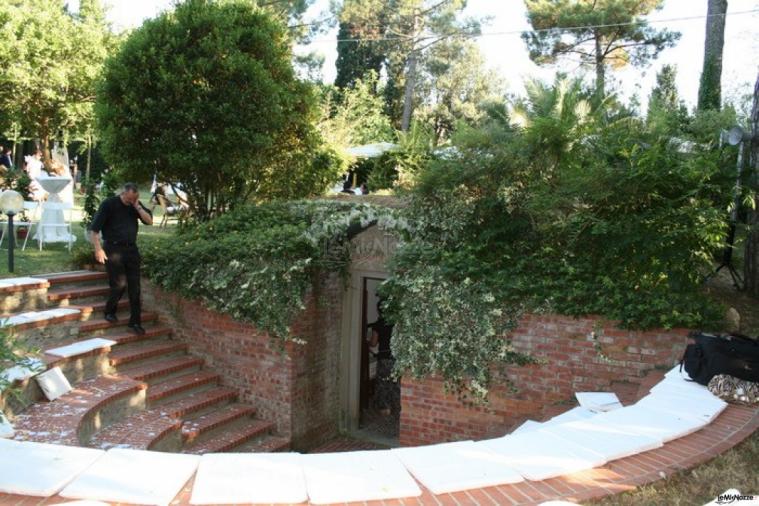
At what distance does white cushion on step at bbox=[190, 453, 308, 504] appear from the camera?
2.62 metres

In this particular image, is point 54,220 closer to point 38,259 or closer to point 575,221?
point 38,259

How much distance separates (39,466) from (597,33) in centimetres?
2182

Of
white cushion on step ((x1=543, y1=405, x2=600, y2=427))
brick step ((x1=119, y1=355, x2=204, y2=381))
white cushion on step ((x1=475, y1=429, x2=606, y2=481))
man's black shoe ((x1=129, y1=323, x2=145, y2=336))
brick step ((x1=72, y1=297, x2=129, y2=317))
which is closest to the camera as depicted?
white cushion on step ((x1=475, y1=429, x2=606, y2=481))

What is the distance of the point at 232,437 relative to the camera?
671 cm

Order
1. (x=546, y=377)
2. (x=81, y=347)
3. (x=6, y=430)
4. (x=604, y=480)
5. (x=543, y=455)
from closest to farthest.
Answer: (x=604, y=480) < (x=543, y=455) < (x=6, y=430) < (x=546, y=377) < (x=81, y=347)

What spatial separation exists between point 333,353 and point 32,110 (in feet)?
30.3

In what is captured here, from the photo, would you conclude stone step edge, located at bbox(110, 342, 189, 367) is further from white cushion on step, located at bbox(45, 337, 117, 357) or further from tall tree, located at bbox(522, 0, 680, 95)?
tall tree, located at bbox(522, 0, 680, 95)

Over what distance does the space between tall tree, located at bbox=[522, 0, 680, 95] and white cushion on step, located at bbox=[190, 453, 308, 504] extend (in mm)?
19373

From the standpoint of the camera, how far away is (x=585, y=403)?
5086 millimetres

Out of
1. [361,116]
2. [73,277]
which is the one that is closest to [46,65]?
[73,277]

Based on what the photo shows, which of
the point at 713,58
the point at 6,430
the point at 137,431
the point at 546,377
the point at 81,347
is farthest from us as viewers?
the point at 713,58

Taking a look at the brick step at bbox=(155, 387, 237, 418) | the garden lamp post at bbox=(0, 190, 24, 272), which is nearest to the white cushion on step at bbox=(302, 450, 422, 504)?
the brick step at bbox=(155, 387, 237, 418)

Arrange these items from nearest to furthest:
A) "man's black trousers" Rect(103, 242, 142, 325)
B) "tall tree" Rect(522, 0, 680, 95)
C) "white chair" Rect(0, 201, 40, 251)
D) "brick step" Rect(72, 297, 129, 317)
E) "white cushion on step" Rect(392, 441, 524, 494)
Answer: "white cushion on step" Rect(392, 441, 524, 494) → "man's black trousers" Rect(103, 242, 142, 325) → "brick step" Rect(72, 297, 129, 317) → "white chair" Rect(0, 201, 40, 251) → "tall tree" Rect(522, 0, 680, 95)

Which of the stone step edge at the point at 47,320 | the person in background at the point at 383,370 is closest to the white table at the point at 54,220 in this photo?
the stone step edge at the point at 47,320
